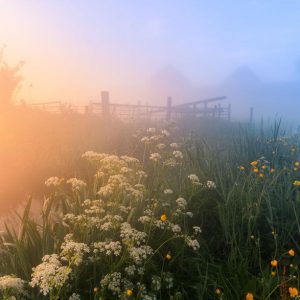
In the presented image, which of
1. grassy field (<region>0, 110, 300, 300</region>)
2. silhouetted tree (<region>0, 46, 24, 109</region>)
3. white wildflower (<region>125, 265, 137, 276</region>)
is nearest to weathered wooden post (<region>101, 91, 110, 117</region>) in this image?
silhouetted tree (<region>0, 46, 24, 109</region>)

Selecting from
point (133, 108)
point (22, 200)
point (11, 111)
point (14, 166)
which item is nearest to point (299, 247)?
point (22, 200)

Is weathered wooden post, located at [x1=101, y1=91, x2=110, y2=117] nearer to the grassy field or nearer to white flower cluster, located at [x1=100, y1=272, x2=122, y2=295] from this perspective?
the grassy field

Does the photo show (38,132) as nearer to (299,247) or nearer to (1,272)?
(1,272)

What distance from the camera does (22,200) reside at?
18.7 feet

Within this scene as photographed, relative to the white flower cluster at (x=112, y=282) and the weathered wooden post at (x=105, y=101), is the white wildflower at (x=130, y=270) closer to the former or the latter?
the white flower cluster at (x=112, y=282)

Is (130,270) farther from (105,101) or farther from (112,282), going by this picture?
(105,101)

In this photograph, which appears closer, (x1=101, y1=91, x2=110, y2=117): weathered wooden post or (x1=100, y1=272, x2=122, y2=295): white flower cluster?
(x1=100, y1=272, x2=122, y2=295): white flower cluster

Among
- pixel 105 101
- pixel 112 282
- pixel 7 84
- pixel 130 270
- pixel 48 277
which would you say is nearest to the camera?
pixel 48 277

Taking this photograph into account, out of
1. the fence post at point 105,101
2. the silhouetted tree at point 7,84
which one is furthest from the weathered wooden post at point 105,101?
the silhouetted tree at point 7,84

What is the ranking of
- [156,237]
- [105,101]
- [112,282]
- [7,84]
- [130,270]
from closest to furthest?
[112,282]
[130,270]
[156,237]
[7,84]
[105,101]

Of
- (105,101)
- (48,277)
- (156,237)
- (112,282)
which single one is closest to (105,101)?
(105,101)

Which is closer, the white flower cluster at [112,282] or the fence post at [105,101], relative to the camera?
the white flower cluster at [112,282]

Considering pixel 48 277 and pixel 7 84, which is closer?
pixel 48 277

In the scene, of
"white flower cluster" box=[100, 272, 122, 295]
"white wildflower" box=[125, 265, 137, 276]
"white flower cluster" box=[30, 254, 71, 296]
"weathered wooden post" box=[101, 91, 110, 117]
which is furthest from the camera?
"weathered wooden post" box=[101, 91, 110, 117]
